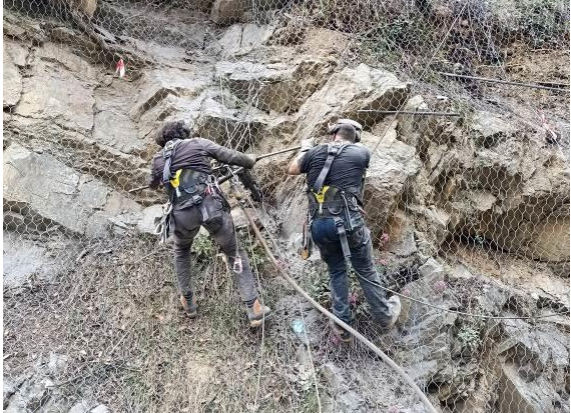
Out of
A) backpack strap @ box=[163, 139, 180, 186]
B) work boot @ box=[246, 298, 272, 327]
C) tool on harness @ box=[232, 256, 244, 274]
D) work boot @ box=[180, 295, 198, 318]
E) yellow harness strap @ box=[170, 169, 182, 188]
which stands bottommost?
work boot @ box=[180, 295, 198, 318]

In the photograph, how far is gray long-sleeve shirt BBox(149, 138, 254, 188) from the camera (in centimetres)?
414

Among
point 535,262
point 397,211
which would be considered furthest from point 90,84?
point 535,262

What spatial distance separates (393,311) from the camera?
4262 millimetres

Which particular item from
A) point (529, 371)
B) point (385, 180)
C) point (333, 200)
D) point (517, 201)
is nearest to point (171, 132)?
point (333, 200)

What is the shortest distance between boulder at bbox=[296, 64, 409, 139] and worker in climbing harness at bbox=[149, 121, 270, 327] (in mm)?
1440

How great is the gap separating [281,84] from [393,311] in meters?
2.98

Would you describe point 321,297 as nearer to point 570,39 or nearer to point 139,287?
point 139,287

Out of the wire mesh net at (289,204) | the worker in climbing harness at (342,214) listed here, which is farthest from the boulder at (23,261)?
the worker in climbing harness at (342,214)

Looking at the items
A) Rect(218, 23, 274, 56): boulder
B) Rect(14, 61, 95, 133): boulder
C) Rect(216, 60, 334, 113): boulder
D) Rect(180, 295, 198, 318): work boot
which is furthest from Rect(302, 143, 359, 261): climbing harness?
Rect(218, 23, 274, 56): boulder

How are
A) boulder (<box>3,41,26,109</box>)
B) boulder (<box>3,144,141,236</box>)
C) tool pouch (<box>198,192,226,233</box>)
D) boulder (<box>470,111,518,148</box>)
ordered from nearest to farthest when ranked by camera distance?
tool pouch (<box>198,192,226,233</box>) < boulder (<box>3,144,141,236</box>) < boulder (<box>3,41,26,109</box>) < boulder (<box>470,111,518,148</box>)

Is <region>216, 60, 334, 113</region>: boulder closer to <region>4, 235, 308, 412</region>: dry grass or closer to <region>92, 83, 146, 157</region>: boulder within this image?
<region>92, 83, 146, 157</region>: boulder

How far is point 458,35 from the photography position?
680 centimetres

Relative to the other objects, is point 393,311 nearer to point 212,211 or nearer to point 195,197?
point 212,211

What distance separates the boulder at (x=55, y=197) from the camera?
505 centimetres
